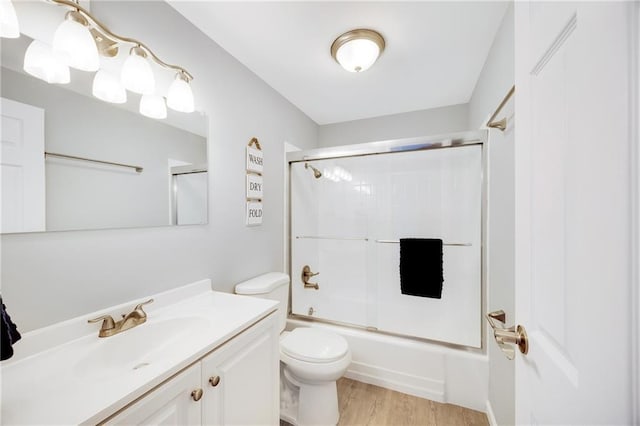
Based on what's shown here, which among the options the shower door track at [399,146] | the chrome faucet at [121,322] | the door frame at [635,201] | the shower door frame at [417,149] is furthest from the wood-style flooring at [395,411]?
the shower door track at [399,146]

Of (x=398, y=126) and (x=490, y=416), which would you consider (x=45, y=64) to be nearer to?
(x=398, y=126)

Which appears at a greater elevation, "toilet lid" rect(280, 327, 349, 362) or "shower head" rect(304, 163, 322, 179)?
"shower head" rect(304, 163, 322, 179)

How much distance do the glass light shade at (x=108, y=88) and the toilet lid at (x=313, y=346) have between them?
1.57 m

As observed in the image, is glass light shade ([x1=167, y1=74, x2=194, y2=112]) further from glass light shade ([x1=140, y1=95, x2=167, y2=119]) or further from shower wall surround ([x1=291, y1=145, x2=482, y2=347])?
shower wall surround ([x1=291, y1=145, x2=482, y2=347])

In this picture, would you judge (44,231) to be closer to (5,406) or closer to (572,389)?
(5,406)

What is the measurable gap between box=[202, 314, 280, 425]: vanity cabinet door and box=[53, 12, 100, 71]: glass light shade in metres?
1.15

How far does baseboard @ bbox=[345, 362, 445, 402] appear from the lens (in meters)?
1.75

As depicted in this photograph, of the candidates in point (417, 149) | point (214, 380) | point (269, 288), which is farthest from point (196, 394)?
point (417, 149)

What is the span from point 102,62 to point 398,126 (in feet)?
8.04

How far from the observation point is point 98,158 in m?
0.99

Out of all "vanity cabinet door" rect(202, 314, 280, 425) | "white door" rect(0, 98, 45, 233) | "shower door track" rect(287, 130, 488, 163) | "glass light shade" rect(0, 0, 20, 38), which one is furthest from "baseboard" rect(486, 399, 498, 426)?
"glass light shade" rect(0, 0, 20, 38)

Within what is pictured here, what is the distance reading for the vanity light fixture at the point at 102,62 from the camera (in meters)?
0.86

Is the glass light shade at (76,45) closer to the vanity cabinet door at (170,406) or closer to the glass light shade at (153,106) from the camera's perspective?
the glass light shade at (153,106)

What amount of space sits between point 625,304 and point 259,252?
183cm
